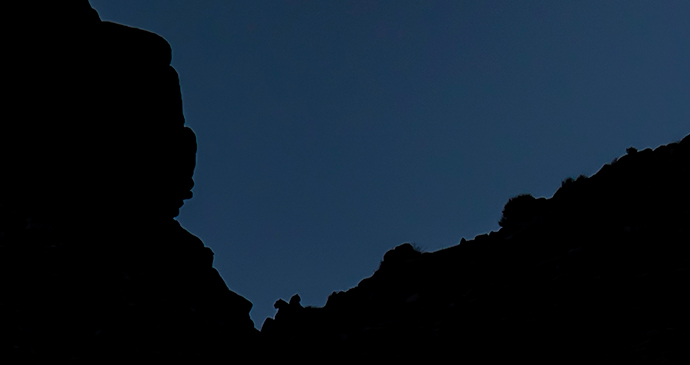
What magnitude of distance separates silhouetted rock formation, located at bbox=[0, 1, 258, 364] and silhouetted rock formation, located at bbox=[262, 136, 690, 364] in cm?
264

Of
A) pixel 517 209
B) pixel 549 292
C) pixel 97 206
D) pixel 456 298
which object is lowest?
pixel 549 292

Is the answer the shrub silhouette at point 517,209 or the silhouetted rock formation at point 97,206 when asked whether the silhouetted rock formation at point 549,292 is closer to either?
the shrub silhouette at point 517,209

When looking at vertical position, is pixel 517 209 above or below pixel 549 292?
above

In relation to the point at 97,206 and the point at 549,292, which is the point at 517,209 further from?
the point at 97,206

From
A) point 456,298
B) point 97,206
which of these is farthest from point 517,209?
point 97,206

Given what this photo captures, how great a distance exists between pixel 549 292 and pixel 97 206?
19615 millimetres

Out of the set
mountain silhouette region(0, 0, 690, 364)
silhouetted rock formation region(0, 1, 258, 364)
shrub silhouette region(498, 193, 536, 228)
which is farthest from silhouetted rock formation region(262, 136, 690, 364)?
silhouetted rock formation region(0, 1, 258, 364)

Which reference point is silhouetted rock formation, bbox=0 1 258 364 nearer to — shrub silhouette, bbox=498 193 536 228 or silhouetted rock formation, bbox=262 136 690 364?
silhouetted rock formation, bbox=262 136 690 364

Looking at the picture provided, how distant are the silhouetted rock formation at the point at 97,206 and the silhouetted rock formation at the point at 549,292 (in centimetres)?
264

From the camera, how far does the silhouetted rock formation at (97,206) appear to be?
10.5 m

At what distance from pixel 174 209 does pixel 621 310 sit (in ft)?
84.9

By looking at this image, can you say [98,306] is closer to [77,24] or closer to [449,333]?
[449,333]

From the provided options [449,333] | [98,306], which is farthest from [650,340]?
[98,306]

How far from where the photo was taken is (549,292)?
369 inches
